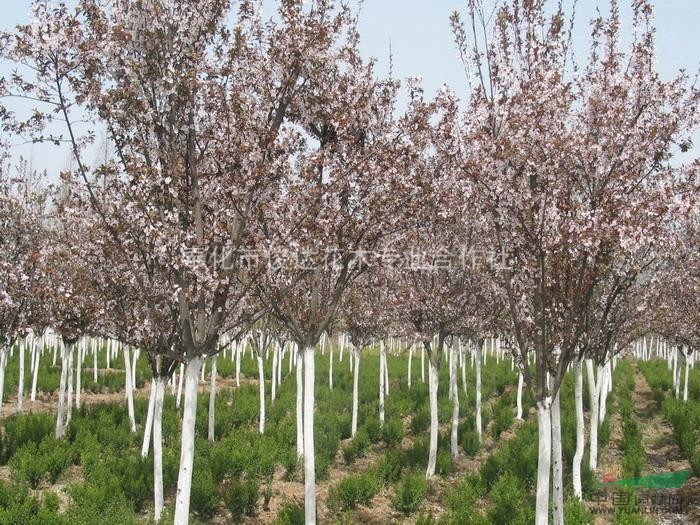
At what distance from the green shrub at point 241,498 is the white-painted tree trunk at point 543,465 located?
4.15 metres

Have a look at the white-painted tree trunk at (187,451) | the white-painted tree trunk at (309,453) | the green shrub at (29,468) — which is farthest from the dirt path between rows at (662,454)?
the green shrub at (29,468)

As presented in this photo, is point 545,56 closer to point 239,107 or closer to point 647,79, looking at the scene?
point 647,79

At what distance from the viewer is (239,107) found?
563 centimetres

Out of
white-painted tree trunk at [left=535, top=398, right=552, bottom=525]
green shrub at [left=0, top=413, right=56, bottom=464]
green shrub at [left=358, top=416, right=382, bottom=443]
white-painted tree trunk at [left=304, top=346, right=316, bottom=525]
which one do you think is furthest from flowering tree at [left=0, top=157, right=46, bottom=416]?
white-painted tree trunk at [left=535, top=398, right=552, bottom=525]

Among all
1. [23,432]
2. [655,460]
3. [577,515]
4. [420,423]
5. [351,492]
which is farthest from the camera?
[420,423]

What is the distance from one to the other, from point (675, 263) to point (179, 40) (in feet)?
36.3

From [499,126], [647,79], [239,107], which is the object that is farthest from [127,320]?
[647,79]

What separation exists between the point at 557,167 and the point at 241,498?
6151 millimetres

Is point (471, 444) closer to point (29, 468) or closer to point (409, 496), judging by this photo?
point (409, 496)

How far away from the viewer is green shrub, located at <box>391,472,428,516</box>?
338 inches

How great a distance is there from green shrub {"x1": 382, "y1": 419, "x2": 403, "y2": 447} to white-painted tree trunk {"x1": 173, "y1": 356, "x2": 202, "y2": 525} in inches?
301

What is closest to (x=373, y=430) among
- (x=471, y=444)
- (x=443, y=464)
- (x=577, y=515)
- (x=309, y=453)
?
(x=471, y=444)

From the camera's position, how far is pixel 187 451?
559 cm

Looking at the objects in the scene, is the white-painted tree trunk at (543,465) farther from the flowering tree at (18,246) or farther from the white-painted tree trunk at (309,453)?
the flowering tree at (18,246)
